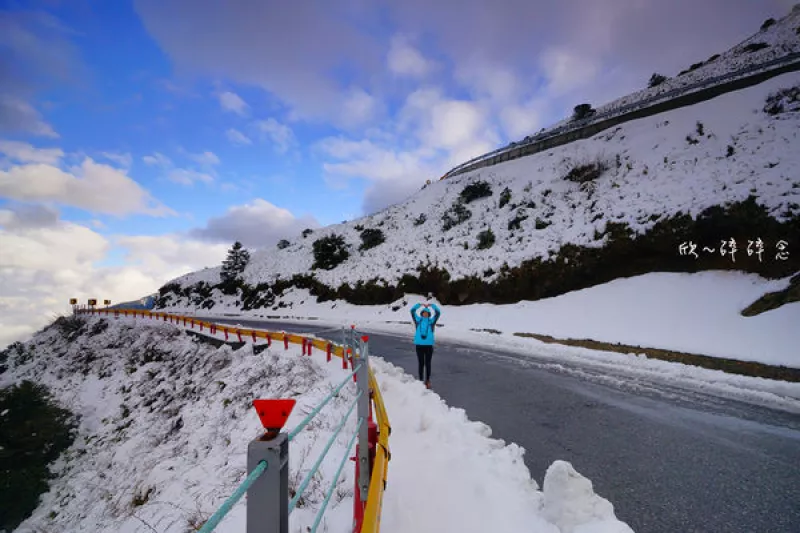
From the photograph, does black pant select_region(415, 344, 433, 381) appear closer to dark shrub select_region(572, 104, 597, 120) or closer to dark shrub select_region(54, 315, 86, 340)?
dark shrub select_region(54, 315, 86, 340)

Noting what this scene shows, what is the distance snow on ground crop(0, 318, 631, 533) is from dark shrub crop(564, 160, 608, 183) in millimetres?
23927

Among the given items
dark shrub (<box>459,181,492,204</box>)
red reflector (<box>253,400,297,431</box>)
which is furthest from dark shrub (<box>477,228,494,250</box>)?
red reflector (<box>253,400,297,431</box>)

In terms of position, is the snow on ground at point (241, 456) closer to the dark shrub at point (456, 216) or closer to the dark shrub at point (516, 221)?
the dark shrub at point (516, 221)

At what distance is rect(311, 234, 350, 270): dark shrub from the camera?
38.9m

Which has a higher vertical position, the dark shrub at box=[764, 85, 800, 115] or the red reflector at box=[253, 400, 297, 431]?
the dark shrub at box=[764, 85, 800, 115]

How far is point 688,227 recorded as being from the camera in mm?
16547

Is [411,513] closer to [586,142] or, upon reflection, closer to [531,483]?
[531,483]

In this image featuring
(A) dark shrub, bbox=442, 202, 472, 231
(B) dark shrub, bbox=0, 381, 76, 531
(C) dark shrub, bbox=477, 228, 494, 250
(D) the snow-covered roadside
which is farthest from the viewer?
(A) dark shrub, bbox=442, 202, 472, 231

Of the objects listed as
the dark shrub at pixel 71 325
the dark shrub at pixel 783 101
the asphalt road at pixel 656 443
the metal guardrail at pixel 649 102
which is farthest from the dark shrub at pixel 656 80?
the dark shrub at pixel 71 325

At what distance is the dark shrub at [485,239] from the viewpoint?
1072 inches

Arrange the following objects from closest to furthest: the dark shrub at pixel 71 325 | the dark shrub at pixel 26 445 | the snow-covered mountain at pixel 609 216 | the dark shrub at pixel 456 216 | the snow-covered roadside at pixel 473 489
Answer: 1. the snow-covered roadside at pixel 473 489
2. the dark shrub at pixel 26 445
3. the snow-covered mountain at pixel 609 216
4. the dark shrub at pixel 71 325
5. the dark shrub at pixel 456 216

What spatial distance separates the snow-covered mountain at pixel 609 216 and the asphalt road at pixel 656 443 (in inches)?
431

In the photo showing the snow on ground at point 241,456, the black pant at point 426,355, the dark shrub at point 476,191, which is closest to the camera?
the snow on ground at point 241,456

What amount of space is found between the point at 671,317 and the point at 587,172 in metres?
17.4
